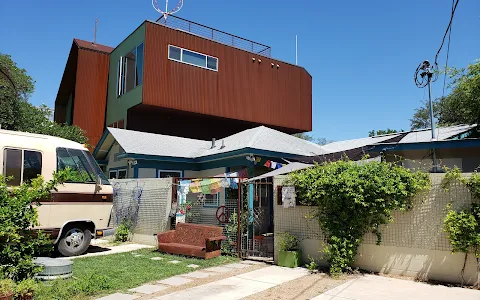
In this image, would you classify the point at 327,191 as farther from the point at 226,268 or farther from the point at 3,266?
the point at 3,266

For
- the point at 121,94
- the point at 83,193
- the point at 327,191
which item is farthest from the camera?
the point at 121,94

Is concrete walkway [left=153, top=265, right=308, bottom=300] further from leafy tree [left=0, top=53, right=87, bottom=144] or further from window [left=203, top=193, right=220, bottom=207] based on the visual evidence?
leafy tree [left=0, top=53, right=87, bottom=144]

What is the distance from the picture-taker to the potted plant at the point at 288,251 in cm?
863

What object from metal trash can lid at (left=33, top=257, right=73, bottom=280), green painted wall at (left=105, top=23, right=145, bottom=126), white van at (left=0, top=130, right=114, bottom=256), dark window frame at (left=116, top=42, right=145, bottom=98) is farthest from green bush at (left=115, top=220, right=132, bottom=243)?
dark window frame at (left=116, top=42, right=145, bottom=98)

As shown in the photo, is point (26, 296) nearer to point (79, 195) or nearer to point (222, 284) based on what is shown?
point (222, 284)

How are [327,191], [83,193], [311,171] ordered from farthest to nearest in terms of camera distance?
1. [83,193]
2. [311,171]
3. [327,191]

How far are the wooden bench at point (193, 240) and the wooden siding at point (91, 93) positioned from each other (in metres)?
15.7

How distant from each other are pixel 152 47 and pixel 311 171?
1433 cm

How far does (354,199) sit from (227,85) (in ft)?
54.3

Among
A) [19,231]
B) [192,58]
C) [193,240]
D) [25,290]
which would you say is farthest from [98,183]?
[192,58]

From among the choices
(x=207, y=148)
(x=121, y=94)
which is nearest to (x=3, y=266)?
(x=207, y=148)

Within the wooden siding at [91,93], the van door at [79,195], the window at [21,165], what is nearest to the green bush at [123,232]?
the van door at [79,195]

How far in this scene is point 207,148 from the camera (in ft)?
58.1

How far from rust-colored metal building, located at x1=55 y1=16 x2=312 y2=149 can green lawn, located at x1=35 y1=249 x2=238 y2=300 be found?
463 inches
